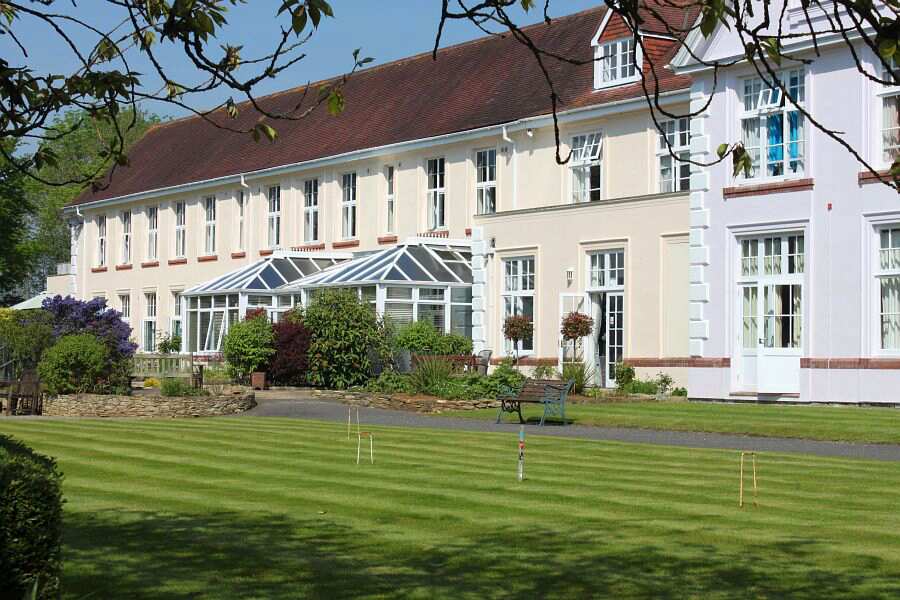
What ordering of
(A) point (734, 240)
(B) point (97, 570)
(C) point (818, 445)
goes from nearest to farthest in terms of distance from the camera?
(B) point (97, 570), (C) point (818, 445), (A) point (734, 240)

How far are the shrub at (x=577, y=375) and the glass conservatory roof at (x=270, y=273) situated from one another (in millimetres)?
12732

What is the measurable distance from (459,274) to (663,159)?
267 inches

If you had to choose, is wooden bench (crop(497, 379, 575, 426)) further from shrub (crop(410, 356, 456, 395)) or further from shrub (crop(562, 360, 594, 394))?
shrub (crop(410, 356, 456, 395))

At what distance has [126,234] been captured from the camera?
185ft

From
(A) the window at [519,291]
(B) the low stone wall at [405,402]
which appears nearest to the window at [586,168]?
(A) the window at [519,291]

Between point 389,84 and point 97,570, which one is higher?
point 389,84

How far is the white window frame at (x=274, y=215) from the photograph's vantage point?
1870 inches

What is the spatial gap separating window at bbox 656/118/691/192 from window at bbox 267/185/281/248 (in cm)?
1715

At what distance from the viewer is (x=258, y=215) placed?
48125 mm

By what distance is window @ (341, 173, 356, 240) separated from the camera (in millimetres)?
44219

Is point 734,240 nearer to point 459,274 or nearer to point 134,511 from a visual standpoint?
point 459,274

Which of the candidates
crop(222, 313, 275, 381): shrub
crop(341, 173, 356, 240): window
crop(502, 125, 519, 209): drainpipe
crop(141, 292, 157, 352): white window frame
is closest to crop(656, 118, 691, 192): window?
crop(502, 125, 519, 209): drainpipe

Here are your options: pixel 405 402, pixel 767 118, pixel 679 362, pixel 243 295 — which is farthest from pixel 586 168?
pixel 243 295

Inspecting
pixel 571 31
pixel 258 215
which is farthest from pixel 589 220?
pixel 258 215
